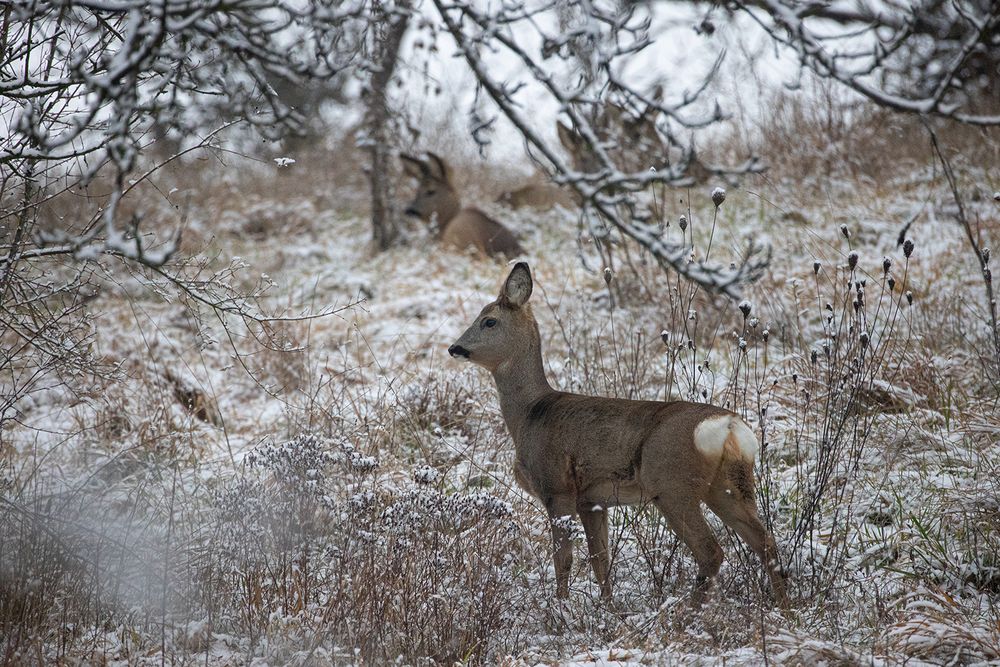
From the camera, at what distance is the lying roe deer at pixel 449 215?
10852 millimetres

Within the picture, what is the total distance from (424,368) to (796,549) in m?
3.92

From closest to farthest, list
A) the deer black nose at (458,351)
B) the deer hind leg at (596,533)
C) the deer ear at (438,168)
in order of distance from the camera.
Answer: the deer hind leg at (596,533) < the deer black nose at (458,351) < the deer ear at (438,168)

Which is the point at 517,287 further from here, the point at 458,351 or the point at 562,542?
the point at 562,542

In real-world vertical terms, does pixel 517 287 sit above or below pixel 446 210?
below

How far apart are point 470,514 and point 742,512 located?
47.5 inches

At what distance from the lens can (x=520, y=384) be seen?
505 cm

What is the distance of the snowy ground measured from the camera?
3.46 m

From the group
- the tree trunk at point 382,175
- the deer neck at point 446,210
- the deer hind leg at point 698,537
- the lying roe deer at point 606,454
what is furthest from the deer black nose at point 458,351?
the deer neck at point 446,210

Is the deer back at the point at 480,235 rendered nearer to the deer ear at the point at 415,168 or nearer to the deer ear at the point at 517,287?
the deer ear at the point at 415,168

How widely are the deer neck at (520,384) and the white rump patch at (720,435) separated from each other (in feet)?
4.13

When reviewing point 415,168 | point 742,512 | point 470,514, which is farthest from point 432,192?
point 470,514

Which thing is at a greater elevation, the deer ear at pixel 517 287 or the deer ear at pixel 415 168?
the deer ear at pixel 415 168

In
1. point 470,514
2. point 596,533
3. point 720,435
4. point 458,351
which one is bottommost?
point 596,533

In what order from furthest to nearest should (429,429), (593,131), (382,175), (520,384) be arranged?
(382,175)
(429,429)
(520,384)
(593,131)
